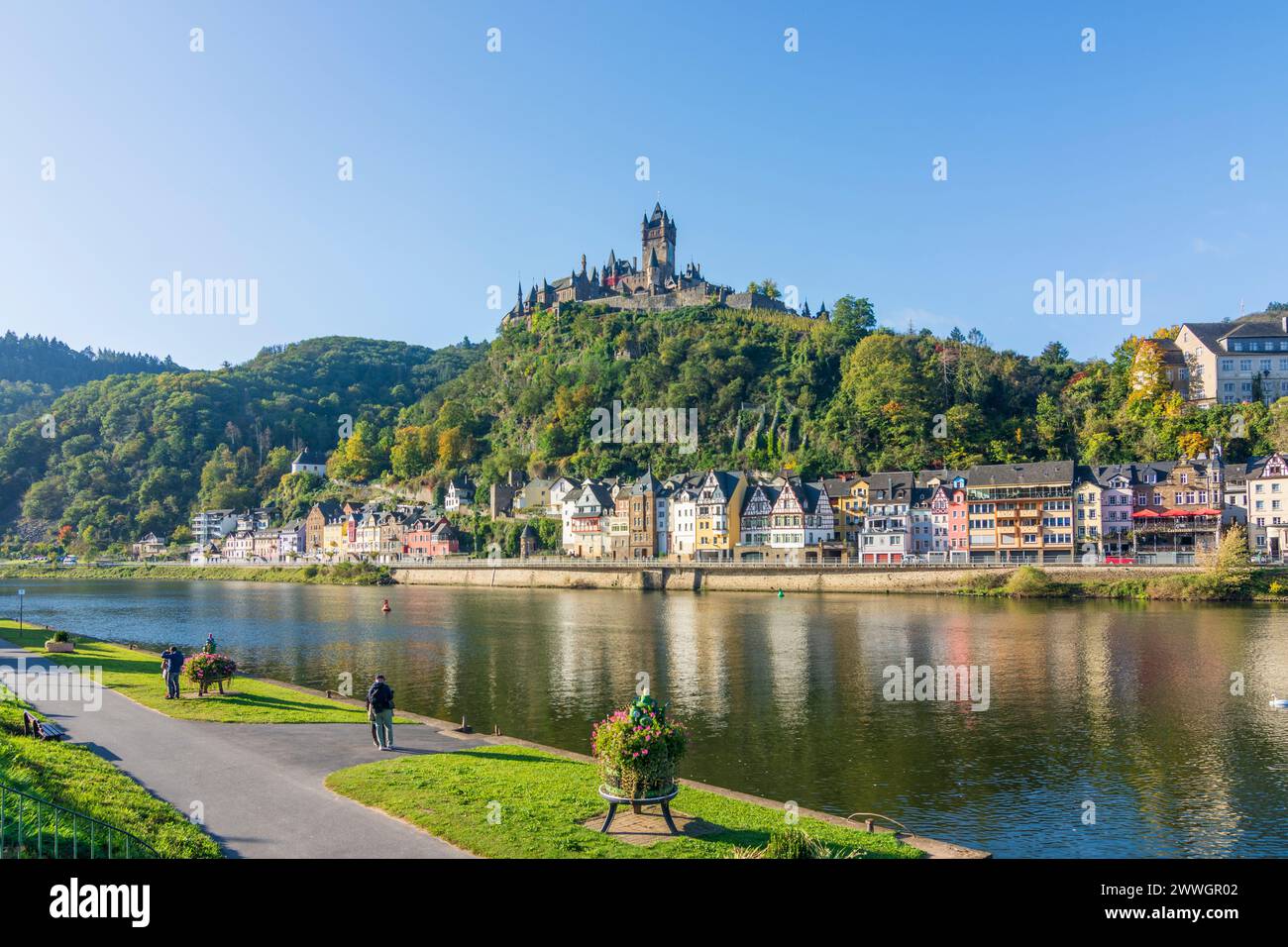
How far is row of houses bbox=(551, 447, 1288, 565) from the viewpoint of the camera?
8250 centimetres

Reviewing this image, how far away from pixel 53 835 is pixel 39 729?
9.02 meters

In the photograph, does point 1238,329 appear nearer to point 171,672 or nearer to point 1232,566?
point 1232,566

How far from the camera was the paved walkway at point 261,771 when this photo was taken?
12672 millimetres

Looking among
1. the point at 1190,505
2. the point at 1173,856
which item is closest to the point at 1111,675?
the point at 1173,856

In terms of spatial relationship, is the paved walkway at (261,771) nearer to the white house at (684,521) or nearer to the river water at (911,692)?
the river water at (911,692)

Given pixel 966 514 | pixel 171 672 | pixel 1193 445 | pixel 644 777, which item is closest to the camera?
pixel 644 777

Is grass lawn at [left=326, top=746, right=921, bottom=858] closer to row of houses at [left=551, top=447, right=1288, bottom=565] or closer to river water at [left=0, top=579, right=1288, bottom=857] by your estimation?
river water at [left=0, top=579, right=1288, bottom=857]

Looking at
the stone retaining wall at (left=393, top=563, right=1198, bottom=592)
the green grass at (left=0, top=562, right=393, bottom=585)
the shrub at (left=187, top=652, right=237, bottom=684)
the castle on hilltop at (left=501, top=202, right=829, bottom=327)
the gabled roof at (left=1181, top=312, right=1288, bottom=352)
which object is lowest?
the green grass at (left=0, top=562, right=393, bottom=585)

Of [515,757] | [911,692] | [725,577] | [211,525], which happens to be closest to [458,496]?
[211,525]

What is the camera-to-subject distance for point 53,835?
1153 cm

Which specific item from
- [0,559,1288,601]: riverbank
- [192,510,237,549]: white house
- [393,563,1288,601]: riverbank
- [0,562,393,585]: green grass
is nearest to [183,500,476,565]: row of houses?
[192,510,237,549]: white house

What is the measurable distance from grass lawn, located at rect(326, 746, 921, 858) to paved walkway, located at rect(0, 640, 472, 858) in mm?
525
